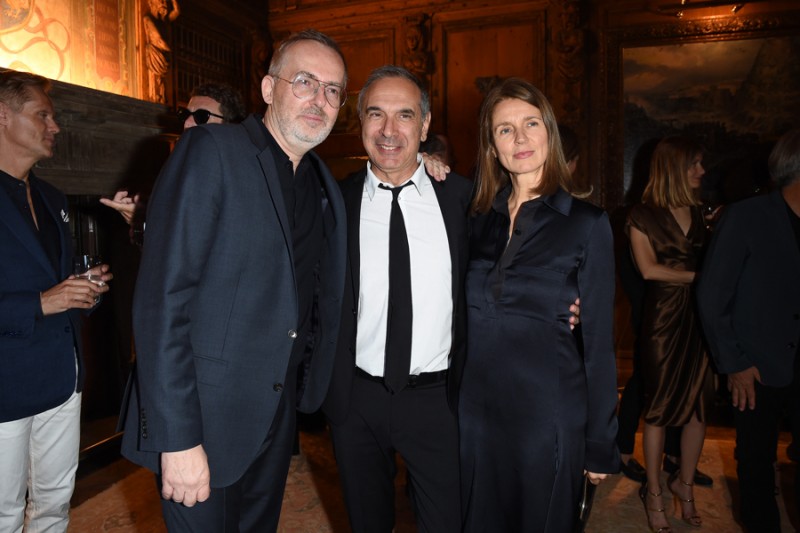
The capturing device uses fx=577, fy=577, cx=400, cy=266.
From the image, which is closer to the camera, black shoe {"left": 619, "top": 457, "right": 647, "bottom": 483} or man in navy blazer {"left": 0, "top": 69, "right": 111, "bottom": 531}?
man in navy blazer {"left": 0, "top": 69, "right": 111, "bottom": 531}

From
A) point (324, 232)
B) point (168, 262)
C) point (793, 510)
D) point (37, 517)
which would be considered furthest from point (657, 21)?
point (37, 517)

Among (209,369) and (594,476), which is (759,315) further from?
(209,369)

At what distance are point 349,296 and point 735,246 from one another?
1.74 metres

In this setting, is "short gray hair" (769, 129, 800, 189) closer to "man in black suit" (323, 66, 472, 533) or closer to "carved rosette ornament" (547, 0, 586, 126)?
"man in black suit" (323, 66, 472, 533)

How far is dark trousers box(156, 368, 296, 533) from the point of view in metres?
1.68

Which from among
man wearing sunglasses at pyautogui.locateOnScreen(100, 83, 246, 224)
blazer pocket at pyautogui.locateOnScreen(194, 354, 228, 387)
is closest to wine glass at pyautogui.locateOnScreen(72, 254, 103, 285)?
man wearing sunglasses at pyautogui.locateOnScreen(100, 83, 246, 224)

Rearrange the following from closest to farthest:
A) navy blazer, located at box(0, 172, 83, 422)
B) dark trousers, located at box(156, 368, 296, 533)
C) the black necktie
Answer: dark trousers, located at box(156, 368, 296, 533) < the black necktie < navy blazer, located at box(0, 172, 83, 422)

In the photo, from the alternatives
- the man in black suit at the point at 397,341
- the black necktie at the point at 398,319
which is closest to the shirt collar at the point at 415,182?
the man in black suit at the point at 397,341

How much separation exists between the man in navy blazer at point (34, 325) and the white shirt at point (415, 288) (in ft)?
3.69

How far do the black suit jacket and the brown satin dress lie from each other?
161 cm

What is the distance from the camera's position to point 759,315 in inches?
99.1

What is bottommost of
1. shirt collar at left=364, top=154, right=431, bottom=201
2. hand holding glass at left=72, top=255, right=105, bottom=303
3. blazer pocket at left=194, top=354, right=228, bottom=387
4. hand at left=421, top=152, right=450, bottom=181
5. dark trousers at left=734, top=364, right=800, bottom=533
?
dark trousers at left=734, top=364, right=800, bottom=533

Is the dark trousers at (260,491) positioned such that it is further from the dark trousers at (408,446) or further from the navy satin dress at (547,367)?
the navy satin dress at (547,367)

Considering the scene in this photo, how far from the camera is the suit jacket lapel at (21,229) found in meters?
2.32
